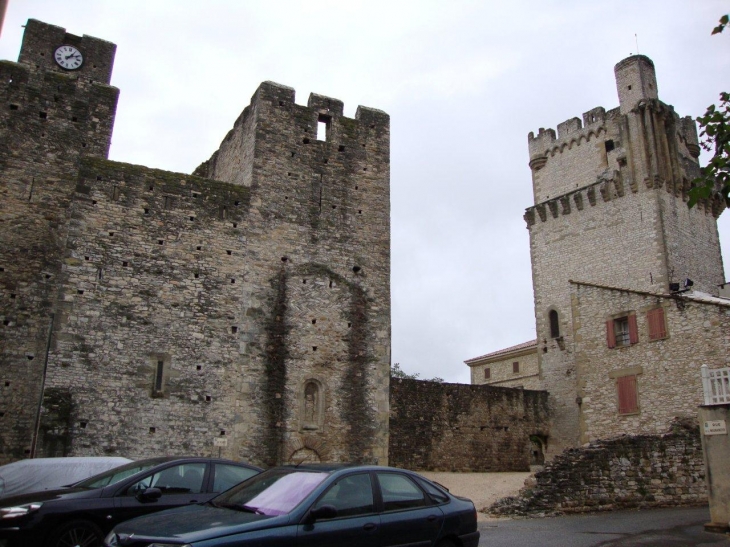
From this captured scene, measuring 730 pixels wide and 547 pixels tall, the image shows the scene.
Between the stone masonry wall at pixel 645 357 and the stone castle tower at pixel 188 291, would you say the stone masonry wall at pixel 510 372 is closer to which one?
the stone masonry wall at pixel 645 357

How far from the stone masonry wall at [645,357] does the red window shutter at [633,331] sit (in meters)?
0.12

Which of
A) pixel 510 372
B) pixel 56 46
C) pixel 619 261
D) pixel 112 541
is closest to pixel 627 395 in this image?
pixel 619 261

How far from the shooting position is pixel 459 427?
22703 millimetres

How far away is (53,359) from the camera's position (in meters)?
13.5

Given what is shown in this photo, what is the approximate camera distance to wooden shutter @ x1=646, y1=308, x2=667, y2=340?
19.8 metres

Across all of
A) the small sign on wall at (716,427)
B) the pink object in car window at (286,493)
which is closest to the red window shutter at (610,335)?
the small sign on wall at (716,427)

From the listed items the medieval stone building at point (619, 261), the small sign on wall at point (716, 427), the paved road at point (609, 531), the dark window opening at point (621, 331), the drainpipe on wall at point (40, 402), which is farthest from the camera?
the dark window opening at point (621, 331)

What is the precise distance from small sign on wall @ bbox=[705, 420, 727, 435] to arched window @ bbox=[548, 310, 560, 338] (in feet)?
61.9

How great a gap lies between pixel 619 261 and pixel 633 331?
8.96 meters

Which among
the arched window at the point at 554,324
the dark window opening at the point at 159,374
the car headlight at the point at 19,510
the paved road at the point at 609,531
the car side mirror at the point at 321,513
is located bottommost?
the paved road at the point at 609,531

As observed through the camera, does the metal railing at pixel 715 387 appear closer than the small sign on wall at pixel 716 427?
No

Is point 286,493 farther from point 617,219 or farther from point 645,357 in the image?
point 617,219

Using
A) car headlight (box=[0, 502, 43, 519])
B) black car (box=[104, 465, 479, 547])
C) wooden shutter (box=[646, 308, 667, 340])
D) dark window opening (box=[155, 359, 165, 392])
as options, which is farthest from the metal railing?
dark window opening (box=[155, 359, 165, 392])

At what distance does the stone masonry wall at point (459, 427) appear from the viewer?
21375mm
